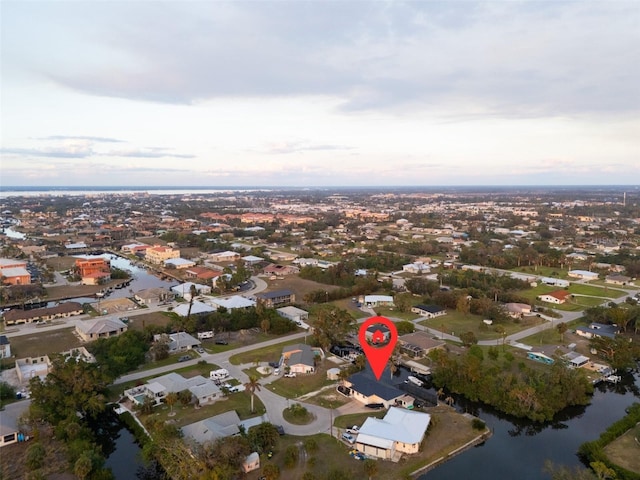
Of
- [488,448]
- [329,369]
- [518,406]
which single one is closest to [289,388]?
[329,369]

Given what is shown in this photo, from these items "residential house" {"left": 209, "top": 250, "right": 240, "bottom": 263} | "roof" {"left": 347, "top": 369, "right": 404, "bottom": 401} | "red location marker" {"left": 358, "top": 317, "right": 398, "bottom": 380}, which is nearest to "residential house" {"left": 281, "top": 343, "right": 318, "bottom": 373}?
"roof" {"left": 347, "top": 369, "right": 404, "bottom": 401}

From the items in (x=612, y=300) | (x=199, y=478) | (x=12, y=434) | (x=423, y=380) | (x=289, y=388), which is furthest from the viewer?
(x=612, y=300)

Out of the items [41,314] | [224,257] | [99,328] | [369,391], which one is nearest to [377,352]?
[369,391]

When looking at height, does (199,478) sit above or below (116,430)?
above

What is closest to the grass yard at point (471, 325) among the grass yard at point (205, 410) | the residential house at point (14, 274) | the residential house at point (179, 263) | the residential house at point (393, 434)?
the residential house at point (393, 434)

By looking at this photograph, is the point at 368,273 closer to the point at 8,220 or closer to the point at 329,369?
the point at 329,369

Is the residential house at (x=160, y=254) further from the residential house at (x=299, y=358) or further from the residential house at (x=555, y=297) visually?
the residential house at (x=555, y=297)

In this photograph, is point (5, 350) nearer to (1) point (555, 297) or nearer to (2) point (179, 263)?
(2) point (179, 263)
